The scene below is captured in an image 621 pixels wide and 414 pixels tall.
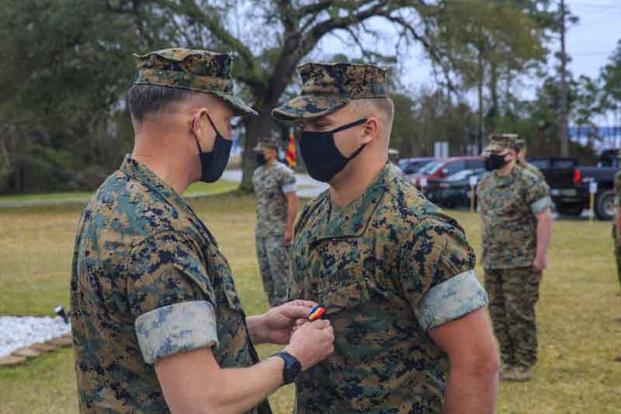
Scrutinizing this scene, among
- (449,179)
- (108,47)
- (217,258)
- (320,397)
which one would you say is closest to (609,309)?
(320,397)

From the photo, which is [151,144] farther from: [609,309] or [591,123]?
[591,123]

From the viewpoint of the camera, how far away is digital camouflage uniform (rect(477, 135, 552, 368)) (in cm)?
575

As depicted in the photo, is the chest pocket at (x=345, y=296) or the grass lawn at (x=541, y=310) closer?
the chest pocket at (x=345, y=296)

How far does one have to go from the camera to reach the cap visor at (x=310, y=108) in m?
2.36

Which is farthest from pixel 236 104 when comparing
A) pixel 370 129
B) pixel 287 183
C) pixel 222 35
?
pixel 222 35

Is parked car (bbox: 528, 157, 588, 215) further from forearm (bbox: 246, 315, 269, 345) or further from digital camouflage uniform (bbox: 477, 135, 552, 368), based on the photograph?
forearm (bbox: 246, 315, 269, 345)

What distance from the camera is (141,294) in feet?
5.90

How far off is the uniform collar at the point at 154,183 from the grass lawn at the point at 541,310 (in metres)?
3.41

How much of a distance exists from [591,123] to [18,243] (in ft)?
94.4

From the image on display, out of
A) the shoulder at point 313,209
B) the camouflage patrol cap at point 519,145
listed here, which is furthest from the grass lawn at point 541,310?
the shoulder at point 313,209

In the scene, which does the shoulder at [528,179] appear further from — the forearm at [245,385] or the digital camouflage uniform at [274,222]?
the forearm at [245,385]

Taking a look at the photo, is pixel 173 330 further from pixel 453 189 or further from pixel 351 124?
pixel 453 189

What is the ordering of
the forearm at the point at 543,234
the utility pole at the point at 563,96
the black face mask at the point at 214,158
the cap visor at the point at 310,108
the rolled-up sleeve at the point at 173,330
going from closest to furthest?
the rolled-up sleeve at the point at 173,330 → the black face mask at the point at 214,158 → the cap visor at the point at 310,108 → the forearm at the point at 543,234 → the utility pole at the point at 563,96

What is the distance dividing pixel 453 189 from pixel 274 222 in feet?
46.6
